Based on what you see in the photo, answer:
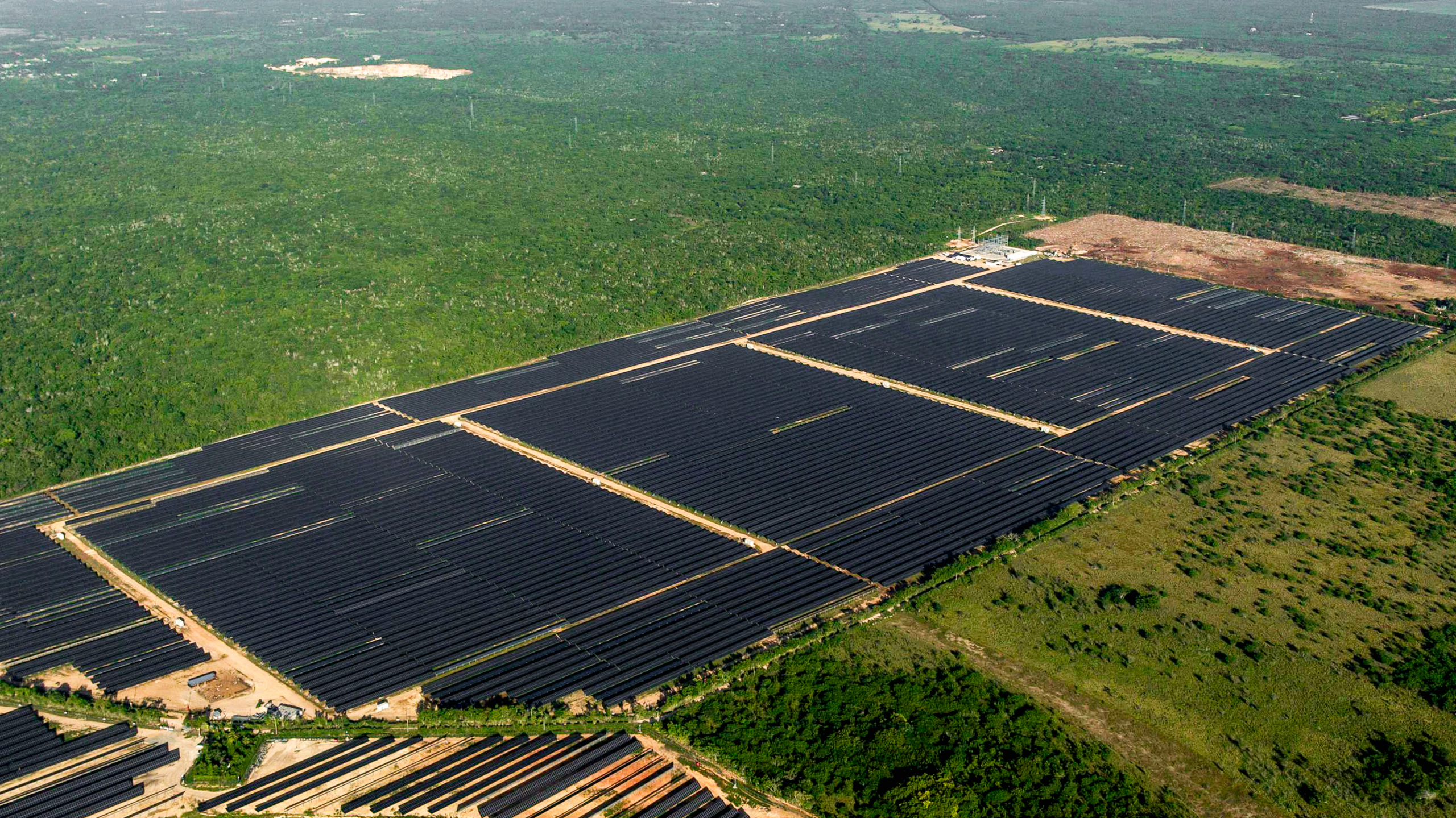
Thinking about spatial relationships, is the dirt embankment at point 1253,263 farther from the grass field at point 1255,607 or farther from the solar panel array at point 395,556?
the solar panel array at point 395,556

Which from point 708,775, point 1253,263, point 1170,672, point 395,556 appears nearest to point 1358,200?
point 1253,263

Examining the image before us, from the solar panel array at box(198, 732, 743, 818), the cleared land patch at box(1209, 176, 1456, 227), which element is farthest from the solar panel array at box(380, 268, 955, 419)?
the cleared land patch at box(1209, 176, 1456, 227)

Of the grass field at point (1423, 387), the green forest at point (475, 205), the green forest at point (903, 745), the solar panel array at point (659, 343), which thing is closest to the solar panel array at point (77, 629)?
the green forest at point (475, 205)

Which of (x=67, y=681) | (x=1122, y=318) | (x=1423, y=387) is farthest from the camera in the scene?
(x=1122, y=318)

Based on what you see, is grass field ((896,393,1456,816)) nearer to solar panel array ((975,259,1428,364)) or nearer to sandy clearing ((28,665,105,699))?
solar panel array ((975,259,1428,364))

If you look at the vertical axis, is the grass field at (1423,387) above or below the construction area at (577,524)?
above

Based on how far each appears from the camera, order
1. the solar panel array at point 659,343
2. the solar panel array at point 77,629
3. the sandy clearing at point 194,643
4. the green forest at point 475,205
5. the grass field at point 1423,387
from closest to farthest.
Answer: the sandy clearing at point 194,643, the solar panel array at point 77,629, the grass field at point 1423,387, the solar panel array at point 659,343, the green forest at point 475,205

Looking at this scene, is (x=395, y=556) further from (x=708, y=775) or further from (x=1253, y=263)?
Result: (x=1253, y=263)
